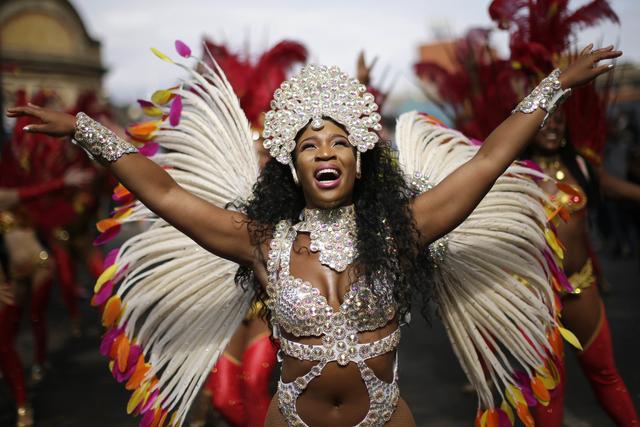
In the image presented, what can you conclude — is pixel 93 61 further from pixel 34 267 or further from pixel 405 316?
pixel 405 316

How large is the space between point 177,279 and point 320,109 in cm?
94

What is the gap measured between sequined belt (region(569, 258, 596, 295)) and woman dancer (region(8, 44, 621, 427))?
4.85 feet

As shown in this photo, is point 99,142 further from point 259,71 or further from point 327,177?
point 259,71

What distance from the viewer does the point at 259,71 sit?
4988 mm

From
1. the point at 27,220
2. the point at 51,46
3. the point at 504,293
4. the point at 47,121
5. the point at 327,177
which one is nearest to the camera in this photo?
the point at 47,121

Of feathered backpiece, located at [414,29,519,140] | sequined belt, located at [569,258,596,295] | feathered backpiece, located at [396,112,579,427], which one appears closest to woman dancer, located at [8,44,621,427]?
feathered backpiece, located at [396,112,579,427]

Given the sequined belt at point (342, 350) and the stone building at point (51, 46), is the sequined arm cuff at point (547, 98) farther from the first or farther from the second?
the stone building at point (51, 46)

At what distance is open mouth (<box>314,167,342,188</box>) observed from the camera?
2.41 meters

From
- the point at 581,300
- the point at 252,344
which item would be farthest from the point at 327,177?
the point at 581,300

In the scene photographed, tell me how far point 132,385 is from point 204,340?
1.04 feet

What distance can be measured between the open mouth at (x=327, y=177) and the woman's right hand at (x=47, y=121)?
31.1 inches

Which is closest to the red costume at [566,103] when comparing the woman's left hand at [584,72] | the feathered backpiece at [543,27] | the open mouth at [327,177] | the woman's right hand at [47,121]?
the feathered backpiece at [543,27]

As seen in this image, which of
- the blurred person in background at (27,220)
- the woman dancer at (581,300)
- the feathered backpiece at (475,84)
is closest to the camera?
the woman dancer at (581,300)

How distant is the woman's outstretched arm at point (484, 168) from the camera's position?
238 cm
